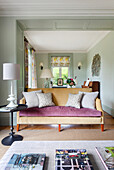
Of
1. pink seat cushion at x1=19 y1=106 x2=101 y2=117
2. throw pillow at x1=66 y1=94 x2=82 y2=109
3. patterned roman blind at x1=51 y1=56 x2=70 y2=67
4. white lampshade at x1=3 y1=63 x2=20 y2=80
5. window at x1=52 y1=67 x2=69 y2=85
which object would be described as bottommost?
pink seat cushion at x1=19 y1=106 x2=101 y2=117

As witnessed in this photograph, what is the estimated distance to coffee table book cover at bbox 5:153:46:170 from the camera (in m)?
0.92

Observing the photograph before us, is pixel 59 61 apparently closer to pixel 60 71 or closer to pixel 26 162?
pixel 60 71

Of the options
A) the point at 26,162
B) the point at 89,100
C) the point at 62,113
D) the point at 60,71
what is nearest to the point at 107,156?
the point at 26,162

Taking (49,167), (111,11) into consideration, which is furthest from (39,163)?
(111,11)

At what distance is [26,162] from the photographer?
966 mm

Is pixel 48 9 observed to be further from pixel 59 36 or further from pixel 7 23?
pixel 59 36

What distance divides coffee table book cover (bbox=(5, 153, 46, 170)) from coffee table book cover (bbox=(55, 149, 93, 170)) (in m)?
0.13

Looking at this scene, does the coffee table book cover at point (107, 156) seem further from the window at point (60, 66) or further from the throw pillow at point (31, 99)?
the window at point (60, 66)

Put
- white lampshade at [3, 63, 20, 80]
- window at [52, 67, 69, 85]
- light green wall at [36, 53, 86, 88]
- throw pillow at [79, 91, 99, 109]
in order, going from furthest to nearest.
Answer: window at [52, 67, 69, 85] → light green wall at [36, 53, 86, 88] → throw pillow at [79, 91, 99, 109] → white lampshade at [3, 63, 20, 80]

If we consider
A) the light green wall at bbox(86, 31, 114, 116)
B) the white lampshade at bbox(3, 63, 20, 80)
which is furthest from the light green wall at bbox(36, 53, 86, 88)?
the white lampshade at bbox(3, 63, 20, 80)

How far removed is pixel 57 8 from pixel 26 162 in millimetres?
3066

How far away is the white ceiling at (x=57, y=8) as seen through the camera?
8.89 ft

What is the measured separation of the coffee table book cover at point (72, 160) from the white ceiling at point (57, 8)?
2.88 m

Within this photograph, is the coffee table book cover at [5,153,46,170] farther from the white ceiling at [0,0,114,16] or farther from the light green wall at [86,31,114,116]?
the light green wall at [86,31,114,116]
